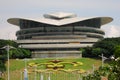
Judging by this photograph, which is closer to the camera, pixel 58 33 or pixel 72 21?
pixel 58 33

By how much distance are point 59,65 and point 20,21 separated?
1241 inches

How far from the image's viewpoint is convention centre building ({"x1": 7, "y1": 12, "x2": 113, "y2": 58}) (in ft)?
278

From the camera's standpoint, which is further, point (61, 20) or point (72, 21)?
point (61, 20)

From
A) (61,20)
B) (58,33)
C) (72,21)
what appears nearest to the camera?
(58,33)

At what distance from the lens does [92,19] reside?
9800cm

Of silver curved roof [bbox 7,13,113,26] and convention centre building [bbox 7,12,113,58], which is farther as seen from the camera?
silver curved roof [bbox 7,13,113,26]

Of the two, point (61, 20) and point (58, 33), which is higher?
point (61, 20)

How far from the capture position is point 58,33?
92.8m

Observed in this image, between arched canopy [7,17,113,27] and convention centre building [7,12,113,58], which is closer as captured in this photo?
convention centre building [7,12,113,58]

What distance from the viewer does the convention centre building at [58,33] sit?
84812mm

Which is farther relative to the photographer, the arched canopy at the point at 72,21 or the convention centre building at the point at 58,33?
the arched canopy at the point at 72,21

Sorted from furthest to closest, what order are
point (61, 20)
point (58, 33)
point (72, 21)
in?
point (61, 20) < point (72, 21) < point (58, 33)

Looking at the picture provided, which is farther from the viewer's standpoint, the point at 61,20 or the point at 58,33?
the point at 61,20

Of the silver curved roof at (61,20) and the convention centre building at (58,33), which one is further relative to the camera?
the silver curved roof at (61,20)
